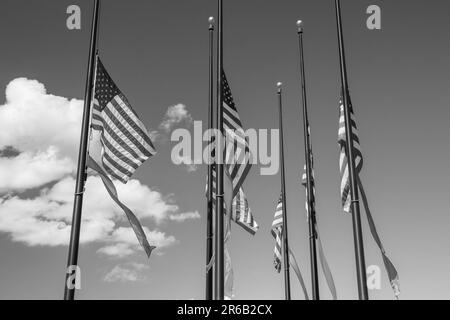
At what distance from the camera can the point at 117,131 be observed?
14406 millimetres

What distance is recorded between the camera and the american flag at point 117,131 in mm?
14148

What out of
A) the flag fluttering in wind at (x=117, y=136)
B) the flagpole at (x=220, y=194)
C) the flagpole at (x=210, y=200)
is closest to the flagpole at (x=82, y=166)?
the flag fluttering in wind at (x=117, y=136)

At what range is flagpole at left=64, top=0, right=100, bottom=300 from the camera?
1195cm

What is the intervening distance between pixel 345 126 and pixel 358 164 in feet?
3.95

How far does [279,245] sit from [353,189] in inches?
443

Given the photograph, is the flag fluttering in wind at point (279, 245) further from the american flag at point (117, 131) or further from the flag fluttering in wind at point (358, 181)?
the american flag at point (117, 131)

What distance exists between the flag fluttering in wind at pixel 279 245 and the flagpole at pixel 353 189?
350 inches

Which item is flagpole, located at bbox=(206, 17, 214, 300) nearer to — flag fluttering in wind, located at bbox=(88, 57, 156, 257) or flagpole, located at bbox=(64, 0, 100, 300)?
flag fluttering in wind, located at bbox=(88, 57, 156, 257)

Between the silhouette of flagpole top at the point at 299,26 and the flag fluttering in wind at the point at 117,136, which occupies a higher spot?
the silhouette of flagpole top at the point at 299,26

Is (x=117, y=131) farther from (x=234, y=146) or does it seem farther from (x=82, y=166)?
(x=234, y=146)

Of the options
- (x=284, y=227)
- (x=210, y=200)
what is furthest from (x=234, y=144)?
(x=284, y=227)

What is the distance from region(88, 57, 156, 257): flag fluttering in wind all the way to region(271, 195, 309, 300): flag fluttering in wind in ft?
35.0

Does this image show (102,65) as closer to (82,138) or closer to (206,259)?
(82,138)
